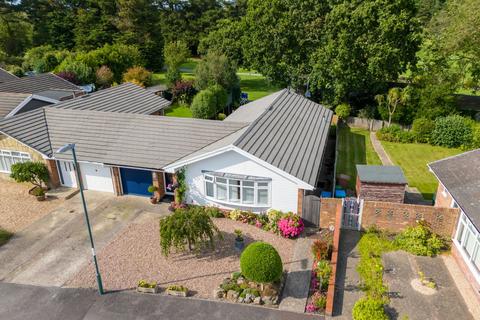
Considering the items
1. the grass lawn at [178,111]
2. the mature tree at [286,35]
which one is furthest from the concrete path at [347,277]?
the grass lawn at [178,111]

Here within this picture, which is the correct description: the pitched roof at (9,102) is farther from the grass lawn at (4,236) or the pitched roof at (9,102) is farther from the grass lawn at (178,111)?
the grass lawn at (178,111)

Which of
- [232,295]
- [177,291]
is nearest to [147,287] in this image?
[177,291]

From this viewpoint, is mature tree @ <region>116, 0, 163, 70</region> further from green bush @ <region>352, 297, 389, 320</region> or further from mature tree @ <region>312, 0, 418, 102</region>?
green bush @ <region>352, 297, 389, 320</region>

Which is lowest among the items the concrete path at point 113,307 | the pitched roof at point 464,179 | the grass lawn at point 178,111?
the concrete path at point 113,307

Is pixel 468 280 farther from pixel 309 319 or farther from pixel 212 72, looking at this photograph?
pixel 212 72

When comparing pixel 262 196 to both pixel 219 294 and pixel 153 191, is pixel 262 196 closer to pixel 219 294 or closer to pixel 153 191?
pixel 219 294
